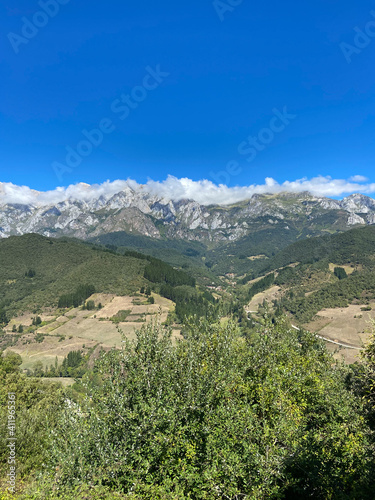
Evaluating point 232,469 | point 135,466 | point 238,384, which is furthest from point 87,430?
point 238,384

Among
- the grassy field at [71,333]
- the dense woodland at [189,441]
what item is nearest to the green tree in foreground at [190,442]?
the dense woodland at [189,441]

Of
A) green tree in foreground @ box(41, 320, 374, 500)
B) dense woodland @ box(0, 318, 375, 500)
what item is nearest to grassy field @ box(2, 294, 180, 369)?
dense woodland @ box(0, 318, 375, 500)

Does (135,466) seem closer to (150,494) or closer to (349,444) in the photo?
(150,494)

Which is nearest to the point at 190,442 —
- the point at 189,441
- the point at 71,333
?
the point at 189,441

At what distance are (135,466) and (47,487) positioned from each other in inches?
182

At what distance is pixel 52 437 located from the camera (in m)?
16.6

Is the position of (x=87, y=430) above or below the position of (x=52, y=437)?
above

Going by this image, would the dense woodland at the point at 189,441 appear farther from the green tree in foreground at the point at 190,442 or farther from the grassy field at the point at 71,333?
the grassy field at the point at 71,333

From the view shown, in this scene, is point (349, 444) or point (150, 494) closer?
point (150, 494)

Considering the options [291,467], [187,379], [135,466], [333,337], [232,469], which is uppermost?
[187,379]

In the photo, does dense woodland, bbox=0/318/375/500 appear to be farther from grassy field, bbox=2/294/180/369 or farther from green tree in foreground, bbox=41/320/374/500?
grassy field, bbox=2/294/180/369

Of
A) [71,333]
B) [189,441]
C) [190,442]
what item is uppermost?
[189,441]

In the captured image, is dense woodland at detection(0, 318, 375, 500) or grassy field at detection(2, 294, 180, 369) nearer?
dense woodland at detection(0, 318, 375, 500)

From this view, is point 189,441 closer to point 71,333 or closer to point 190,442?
point 190,442
